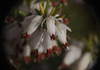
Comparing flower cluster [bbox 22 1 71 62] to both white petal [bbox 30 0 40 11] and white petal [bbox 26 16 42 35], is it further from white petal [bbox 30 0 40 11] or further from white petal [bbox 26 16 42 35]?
white petal [bbox 30 0 40 11]

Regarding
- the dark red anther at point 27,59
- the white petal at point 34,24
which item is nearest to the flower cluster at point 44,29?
the white petal at point 34,24

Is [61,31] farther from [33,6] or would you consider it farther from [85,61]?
[85,61]

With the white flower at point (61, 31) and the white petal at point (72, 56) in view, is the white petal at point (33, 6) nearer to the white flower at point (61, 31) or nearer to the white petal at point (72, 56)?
the white flower at point (61, 31)

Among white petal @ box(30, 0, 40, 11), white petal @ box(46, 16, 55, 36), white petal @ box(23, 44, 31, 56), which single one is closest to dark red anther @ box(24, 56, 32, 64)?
white petal @ box(23, 44, 31, 56)

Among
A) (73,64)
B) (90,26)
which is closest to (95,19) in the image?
(90,26)

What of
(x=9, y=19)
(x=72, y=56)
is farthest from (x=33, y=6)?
(x=72, y=56)
